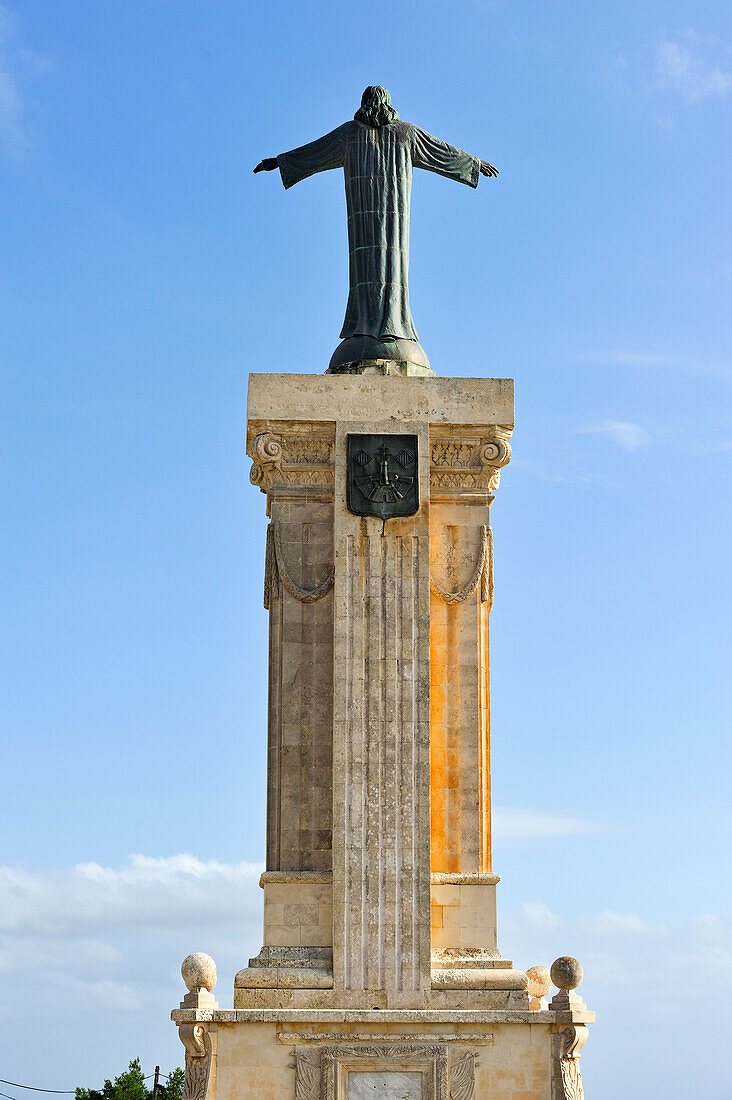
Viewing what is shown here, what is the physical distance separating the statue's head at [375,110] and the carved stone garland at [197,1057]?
13.6 meters

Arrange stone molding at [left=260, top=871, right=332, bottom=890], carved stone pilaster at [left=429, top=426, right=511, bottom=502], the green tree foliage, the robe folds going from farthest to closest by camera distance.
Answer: the green tree foliage → the robe folds → carved stone pilaster at [left=429, top=426, right=511, bottom=502] → stone molding at [left=260, top=871, right=332, bottom=890]

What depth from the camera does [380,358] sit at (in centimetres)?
2481

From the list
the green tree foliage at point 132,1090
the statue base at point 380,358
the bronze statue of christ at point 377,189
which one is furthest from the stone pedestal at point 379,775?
the green tree foliage at point 132,1090

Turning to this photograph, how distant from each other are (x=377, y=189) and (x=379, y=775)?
8996 mm


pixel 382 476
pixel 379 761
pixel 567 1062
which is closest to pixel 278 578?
pixel 382 476

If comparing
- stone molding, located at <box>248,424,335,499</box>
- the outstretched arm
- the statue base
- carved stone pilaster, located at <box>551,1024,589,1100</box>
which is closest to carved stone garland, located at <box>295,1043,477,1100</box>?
carved stone pilaster, located at <box>551,1024,589,1100</box>

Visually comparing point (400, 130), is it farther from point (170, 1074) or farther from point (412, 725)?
point (170, 1074)

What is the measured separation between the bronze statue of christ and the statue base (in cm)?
12

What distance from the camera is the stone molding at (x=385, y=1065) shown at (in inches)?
837

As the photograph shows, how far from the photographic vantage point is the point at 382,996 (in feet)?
71.9

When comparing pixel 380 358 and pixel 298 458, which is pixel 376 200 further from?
pixel 298 458

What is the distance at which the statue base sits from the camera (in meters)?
24.7

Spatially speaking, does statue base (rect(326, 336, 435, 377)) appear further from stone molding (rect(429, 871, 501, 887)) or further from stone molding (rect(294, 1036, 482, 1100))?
stone molding (rect(294, 1036, 482, 1100))

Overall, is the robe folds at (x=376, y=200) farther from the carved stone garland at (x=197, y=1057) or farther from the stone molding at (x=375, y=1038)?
the carved stone garland at (x=197, y=1057)
